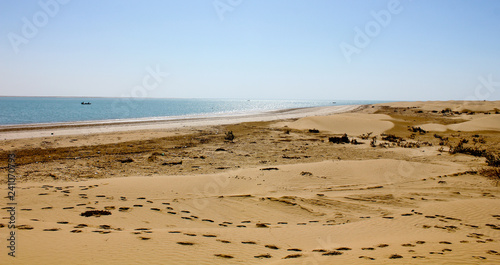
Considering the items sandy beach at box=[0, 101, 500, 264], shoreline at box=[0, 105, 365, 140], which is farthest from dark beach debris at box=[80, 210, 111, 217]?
shoreline at box=[0, 105, 365, 140]

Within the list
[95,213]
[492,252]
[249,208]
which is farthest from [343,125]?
[95,213]

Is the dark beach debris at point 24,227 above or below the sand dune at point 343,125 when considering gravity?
below

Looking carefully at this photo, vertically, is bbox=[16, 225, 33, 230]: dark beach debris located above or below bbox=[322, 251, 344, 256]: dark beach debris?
above

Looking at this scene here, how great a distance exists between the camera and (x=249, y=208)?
8.23m

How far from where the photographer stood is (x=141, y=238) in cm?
566

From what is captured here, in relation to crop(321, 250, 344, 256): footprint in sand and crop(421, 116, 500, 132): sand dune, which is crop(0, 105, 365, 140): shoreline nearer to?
crop(421, 116, 500, 132): sand dune

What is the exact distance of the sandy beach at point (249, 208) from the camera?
5137 millimetres


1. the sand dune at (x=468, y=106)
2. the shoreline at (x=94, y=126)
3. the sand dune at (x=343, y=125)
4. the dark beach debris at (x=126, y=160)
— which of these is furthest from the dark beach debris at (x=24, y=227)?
the sand dune at (x=468, y=106)

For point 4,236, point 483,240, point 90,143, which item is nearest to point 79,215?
point 4,236

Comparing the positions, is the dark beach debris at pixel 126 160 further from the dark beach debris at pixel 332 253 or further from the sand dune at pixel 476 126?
the sand dune at pixel 476 126

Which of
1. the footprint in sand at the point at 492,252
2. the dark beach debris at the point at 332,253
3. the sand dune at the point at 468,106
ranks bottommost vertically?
the dark beach debris at the point at 332,253

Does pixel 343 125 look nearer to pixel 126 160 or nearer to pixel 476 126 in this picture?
pixel 476 126

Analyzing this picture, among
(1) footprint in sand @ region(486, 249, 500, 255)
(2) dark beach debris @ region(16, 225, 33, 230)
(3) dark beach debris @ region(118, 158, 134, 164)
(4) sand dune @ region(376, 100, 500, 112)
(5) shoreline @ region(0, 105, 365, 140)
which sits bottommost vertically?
(1) footprint in sand @ region(486, 249, 500, 255)

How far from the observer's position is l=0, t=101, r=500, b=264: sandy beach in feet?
16.9
